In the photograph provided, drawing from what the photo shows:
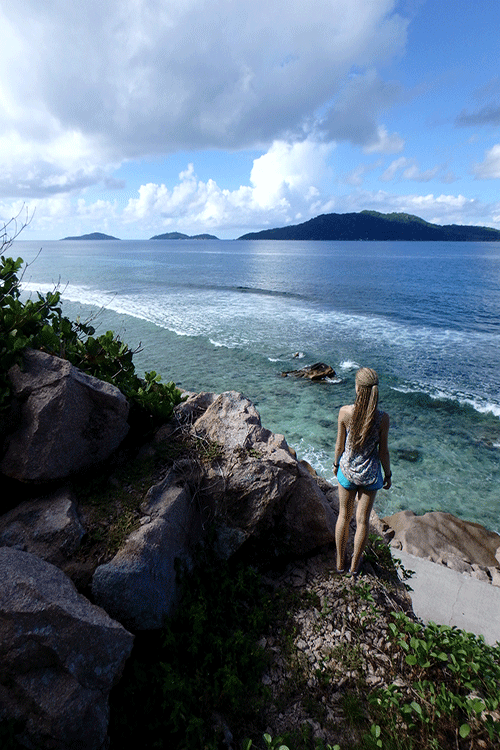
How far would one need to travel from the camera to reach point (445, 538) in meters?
10.3

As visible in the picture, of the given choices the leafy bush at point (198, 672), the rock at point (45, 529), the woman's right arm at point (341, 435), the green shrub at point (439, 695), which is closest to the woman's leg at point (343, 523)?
the woman's right arm at point (341, 435)

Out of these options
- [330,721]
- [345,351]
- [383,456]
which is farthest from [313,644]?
[345,351]

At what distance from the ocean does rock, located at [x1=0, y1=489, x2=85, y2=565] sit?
3.51 metres

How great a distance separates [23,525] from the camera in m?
4.52

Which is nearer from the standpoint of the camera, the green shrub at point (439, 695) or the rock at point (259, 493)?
the green shrub at point (439, 695)

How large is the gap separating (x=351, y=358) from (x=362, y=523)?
845 inches

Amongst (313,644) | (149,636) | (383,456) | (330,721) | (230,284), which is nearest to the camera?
(330,721)

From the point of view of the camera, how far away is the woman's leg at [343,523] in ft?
17.3

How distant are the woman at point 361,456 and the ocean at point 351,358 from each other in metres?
5.06

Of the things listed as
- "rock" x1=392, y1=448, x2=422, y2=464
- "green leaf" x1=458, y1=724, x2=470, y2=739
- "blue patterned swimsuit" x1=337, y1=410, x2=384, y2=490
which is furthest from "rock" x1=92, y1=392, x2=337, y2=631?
"rock" x1=392, y1=448, x2=422, y2=464

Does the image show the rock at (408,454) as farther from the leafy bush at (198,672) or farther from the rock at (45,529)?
the rock at (45,529)

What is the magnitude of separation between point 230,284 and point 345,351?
3745 centimetres

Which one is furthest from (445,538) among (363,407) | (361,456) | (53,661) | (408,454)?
(53,661)

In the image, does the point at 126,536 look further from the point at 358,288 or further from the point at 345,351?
the point at 358,288
